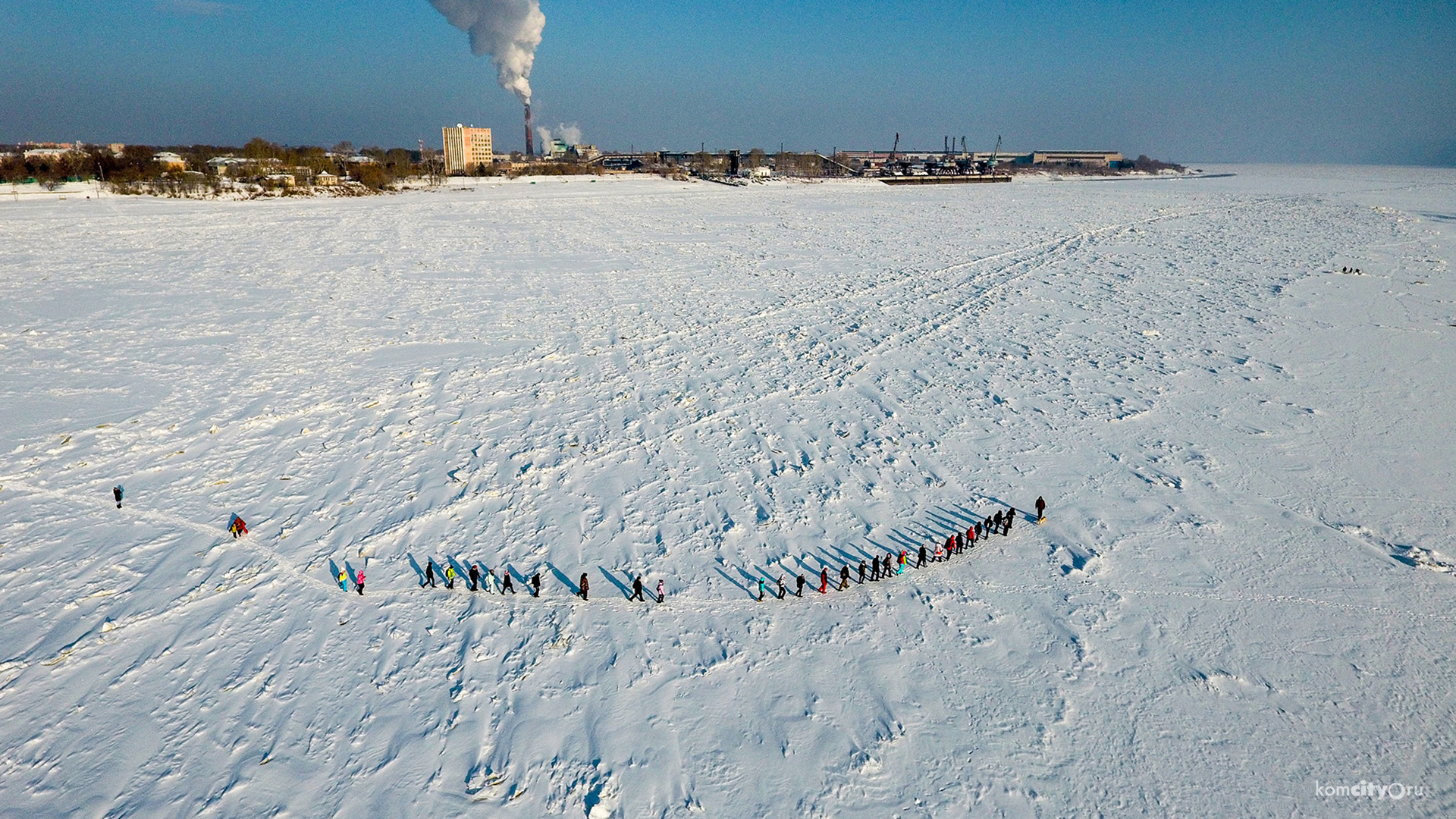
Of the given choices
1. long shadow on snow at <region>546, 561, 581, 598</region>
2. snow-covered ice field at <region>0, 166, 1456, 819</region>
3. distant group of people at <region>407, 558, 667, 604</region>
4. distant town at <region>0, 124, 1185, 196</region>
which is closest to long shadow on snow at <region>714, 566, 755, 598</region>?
snow-covered ice field at <region>0, 166, 1456, 819</region>

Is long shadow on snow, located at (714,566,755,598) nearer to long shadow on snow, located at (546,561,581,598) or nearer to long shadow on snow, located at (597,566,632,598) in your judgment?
long shadow on snow, located at (597,566,632,598)

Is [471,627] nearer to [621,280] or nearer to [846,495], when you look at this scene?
[846,495]

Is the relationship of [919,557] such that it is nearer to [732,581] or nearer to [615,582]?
[732,581]

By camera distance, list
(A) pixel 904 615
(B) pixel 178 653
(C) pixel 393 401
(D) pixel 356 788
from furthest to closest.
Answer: (C) pixel 393 401 → (A) pixel 904 615 → (B) pixel 178 653 → (D) pixel 356 788

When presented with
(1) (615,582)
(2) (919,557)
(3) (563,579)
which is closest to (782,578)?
(2) (919,557)

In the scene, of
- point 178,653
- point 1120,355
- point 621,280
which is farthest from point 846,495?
point 621,280

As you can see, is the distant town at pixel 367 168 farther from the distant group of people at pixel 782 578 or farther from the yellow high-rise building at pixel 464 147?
the distant group of people at pixel 782 578
